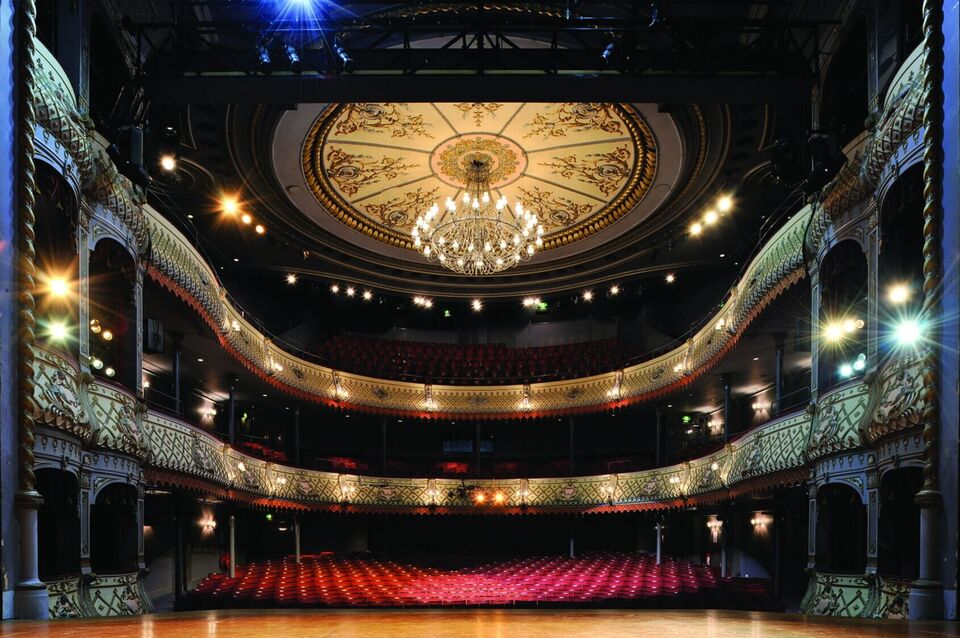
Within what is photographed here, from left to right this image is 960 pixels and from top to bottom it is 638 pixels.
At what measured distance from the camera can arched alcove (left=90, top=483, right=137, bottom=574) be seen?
1099 centimetres

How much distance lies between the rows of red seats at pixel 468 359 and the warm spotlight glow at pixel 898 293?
13.5m

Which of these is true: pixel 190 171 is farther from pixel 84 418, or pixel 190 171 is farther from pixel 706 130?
pixel 706 130

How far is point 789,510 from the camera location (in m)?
17.3

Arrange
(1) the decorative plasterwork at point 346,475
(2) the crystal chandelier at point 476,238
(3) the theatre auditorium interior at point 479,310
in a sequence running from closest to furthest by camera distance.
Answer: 1. (3) the theatre auditorium interior at point 479,310
2. (1) the decorative plasterwork at point 346,475
3. (2) the crystal chandelier at point 476,238

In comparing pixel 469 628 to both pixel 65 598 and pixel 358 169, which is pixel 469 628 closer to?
pixel 65 598

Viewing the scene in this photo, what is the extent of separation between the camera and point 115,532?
36.4 feet

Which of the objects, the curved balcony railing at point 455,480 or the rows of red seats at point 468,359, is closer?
the curved balcony railing at point 455,480

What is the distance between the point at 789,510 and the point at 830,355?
7081mm

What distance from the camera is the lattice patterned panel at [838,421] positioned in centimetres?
991

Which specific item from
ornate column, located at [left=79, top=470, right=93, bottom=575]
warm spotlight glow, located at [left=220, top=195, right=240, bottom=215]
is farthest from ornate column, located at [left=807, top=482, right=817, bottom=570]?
warm spotlight glow, located at [left=220, top=195, right=240, bottom=215]

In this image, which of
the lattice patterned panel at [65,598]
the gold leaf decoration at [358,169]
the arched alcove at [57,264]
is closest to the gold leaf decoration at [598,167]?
the gold leaf decoration at [358,169]

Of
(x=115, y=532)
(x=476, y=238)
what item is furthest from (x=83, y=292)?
(x=476, y=238)

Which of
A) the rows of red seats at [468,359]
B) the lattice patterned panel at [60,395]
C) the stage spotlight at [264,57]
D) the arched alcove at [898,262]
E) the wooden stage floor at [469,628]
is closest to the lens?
the wooden stage floor at [469,628]

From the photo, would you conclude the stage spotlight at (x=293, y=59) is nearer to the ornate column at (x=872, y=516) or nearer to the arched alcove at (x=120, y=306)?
the arched alcove at (x=120, y=306)
